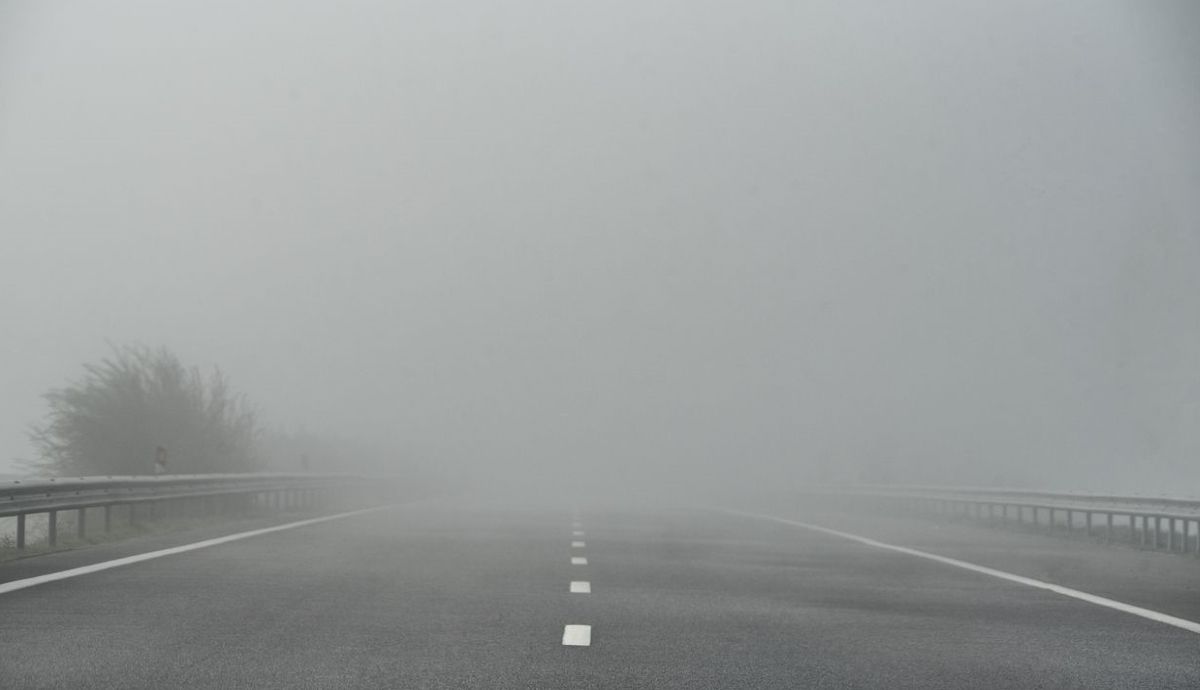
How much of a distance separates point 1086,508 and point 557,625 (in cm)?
1725

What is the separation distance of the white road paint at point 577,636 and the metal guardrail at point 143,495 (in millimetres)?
8091

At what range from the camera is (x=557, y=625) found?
33.6 ft

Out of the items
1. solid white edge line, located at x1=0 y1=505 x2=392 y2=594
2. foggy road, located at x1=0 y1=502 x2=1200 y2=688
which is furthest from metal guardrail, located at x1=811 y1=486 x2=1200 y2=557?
solid white edge line, located at x1=0 y1=505 x2=392 y2=594

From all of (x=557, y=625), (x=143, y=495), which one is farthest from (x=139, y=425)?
(x=557, y=625)

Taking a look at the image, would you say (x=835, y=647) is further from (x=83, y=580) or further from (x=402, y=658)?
(x=83, y=580)

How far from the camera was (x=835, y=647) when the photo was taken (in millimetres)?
9438

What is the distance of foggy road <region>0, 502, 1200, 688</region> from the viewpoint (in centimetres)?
812

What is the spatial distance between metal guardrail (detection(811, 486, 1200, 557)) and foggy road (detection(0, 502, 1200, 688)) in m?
5.49

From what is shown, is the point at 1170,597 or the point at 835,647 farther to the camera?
the point at 1170,597

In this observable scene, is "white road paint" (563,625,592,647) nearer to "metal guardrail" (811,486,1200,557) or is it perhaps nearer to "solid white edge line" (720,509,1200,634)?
"solid white edge line" (720,509,1200,634)

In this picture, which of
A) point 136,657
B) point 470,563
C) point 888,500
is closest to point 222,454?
point 888,500

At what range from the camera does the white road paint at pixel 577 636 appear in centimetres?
934

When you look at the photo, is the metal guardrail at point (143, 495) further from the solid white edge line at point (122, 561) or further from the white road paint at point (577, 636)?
the white road paint at point (577, 636)

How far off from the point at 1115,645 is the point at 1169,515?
1299 cm
